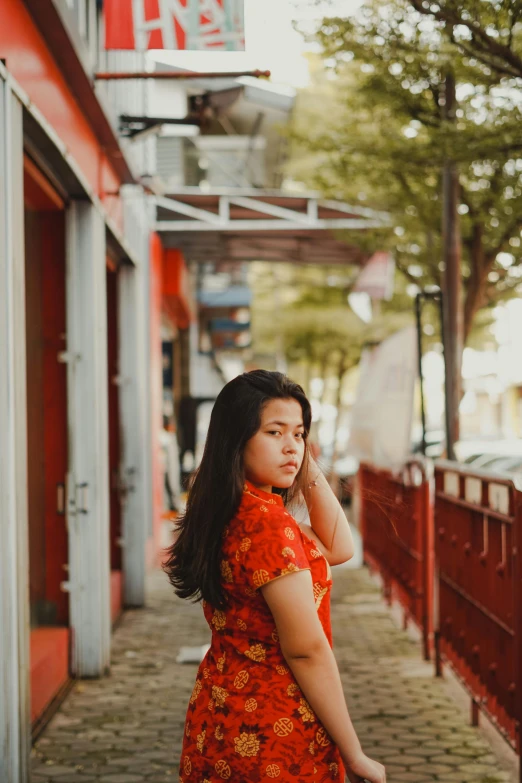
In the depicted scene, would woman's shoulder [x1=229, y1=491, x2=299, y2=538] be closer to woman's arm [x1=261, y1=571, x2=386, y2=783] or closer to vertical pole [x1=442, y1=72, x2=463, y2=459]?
woman's arm [x1=261, y1=571, x2=386, y2=783]

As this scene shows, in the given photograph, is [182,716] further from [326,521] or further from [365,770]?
[365,770]

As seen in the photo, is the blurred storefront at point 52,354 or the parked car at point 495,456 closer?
the blurred storefront at point 52,354

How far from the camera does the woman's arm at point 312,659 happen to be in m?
2.22

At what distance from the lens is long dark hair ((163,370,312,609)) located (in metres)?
2.38

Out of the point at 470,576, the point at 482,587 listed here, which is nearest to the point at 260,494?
the point at 482,587

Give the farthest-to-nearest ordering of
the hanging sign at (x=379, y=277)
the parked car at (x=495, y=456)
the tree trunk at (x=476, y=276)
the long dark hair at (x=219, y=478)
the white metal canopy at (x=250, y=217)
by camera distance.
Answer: the parked car at (x=495, y=456), the white metal canopy at (x=250, y=217), the hanging sign at (x=379, y=277), the tree trunk at (x=476, y=276), the long dark hair at (x=219, y=478)

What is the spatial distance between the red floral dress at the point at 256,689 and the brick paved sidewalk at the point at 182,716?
2.87m

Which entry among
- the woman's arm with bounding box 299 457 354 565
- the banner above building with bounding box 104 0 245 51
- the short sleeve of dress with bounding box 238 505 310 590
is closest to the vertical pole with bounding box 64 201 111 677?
the banner above building with bounding box 104 0 245 51

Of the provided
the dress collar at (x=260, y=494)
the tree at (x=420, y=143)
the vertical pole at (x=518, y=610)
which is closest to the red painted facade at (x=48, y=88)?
the tree at (x=420, y=143)

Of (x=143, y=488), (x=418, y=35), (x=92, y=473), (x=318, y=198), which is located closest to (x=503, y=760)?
(x=92, y=473)

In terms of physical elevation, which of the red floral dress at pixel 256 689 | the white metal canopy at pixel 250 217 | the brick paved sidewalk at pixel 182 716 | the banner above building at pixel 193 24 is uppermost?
the white metal canopy at pixel 250 217

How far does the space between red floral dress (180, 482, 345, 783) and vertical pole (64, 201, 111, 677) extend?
4.72 meters

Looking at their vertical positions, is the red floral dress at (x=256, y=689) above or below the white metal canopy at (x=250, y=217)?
below

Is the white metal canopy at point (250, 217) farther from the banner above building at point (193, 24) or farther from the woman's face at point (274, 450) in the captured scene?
the woman's face at point (274, 450)
